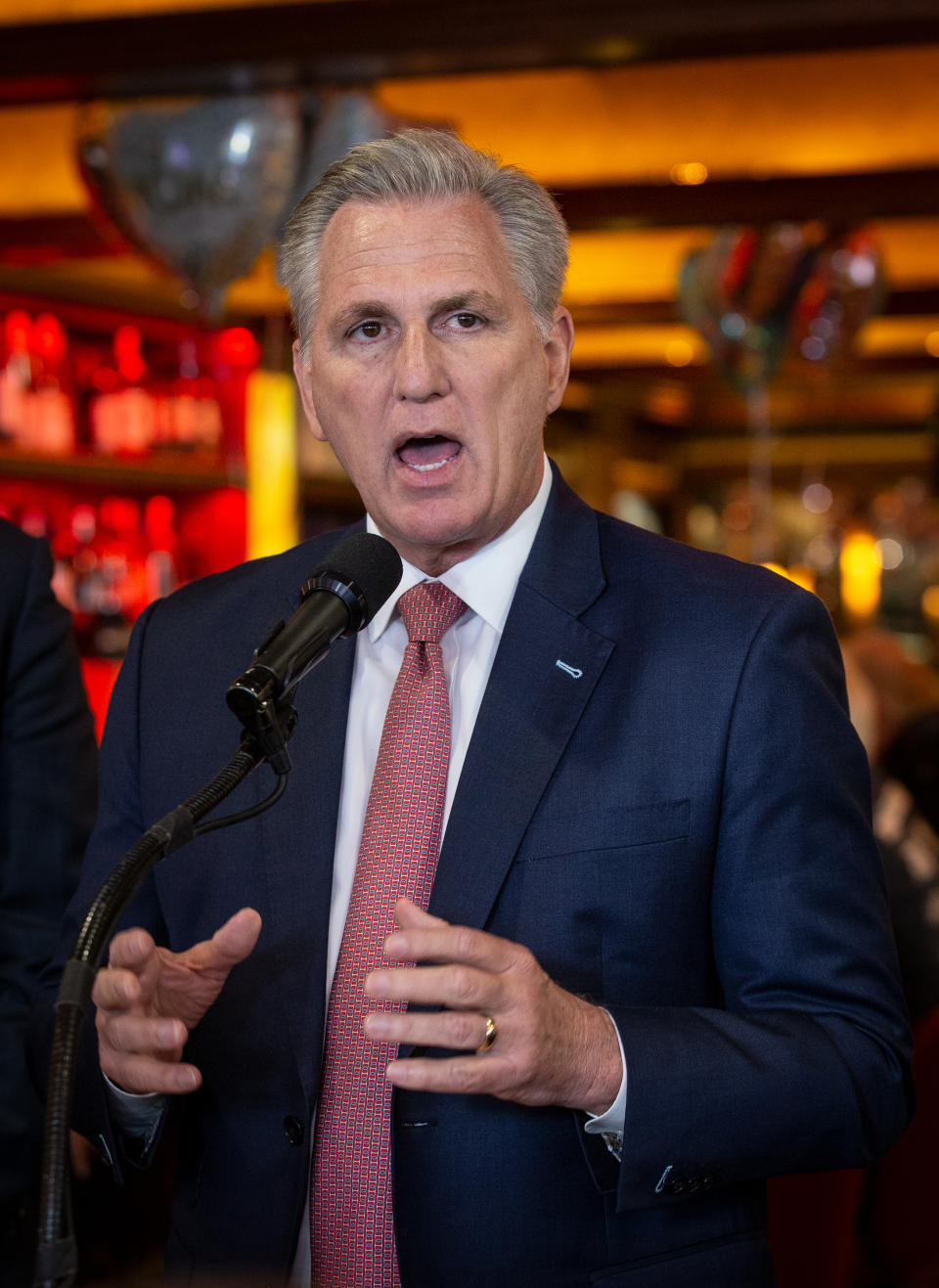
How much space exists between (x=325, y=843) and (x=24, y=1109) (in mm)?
551

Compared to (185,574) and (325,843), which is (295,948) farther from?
(185,574)

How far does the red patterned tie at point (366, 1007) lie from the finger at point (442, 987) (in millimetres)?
298

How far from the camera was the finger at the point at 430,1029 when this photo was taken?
3.23 ft

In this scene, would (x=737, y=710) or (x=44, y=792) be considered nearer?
(x=737, y=710)

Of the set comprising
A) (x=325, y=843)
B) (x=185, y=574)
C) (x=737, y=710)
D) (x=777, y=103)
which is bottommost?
(x=325, y=843)

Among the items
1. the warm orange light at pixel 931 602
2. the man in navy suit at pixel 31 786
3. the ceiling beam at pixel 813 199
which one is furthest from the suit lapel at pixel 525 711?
the warm orange light at pixel 931 602

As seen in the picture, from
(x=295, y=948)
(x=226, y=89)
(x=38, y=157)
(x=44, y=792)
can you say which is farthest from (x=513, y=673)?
(x=38, y=157)

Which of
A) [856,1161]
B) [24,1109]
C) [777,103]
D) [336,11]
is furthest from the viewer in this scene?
[777,103]

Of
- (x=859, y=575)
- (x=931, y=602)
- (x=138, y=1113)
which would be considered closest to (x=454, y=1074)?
(x=138, y=1113)

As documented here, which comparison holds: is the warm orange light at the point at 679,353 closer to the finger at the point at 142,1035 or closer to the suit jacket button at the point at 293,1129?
the suit jacket button at the point at 293,1129

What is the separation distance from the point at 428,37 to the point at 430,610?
76.8 inches

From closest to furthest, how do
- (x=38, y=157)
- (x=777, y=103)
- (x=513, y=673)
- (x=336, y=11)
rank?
(x=513, y=673) → (x=336, y=11) → (x=777, y=103) → (x=38, y=157)

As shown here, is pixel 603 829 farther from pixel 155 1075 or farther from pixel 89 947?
pixel 89 947

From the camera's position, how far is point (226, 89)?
3016 mm
